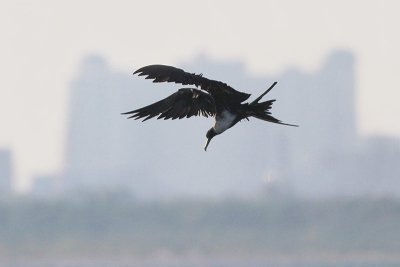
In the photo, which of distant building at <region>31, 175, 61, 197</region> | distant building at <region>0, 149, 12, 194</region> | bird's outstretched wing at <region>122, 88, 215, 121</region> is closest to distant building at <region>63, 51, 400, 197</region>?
distant building at <region>31, 175, 61, 197</region>

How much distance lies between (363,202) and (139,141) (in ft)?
298

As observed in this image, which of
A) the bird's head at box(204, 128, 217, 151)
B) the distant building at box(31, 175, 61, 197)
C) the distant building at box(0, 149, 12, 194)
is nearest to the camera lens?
the bird's head at box(204, 128, 217, 151)

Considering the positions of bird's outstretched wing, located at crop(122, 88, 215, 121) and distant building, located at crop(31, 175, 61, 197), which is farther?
distant building, located at crop(31, 175, 61, 197)

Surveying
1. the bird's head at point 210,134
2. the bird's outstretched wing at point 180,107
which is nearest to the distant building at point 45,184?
the bird's outstretched wing at point 180,107

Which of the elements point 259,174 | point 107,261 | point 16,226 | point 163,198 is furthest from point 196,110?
point 259,174

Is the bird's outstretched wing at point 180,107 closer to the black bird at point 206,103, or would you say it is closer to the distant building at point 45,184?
the black bird at point 206,103

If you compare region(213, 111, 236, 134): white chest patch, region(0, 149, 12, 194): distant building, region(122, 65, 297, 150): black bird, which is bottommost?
region(213, 111, 236, 134): white chest patch

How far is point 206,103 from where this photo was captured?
400 inches

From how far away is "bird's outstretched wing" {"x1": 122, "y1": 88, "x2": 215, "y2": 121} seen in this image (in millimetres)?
10164

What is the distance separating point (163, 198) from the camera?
347 feet

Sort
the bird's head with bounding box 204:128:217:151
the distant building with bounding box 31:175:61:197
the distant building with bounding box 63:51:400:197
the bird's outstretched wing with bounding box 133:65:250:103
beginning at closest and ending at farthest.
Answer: the bird's outstretched wing with bounding box 133:65:250:103 < the bird's head with bounding box 204:128:217:151 < the distant building with bounding box 63:51:400:197 < the distant building with bounding box 31:175:61:197

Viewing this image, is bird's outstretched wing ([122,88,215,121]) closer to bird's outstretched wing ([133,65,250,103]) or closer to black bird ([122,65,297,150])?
black bird ([122,65,297,150])

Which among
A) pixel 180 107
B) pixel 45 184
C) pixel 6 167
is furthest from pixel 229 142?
pixel 180 107

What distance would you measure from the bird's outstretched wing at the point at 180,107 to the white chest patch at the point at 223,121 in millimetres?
258
